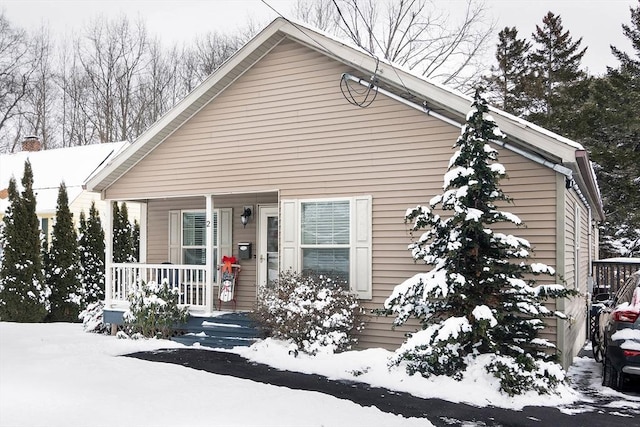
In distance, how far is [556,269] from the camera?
7109 mm

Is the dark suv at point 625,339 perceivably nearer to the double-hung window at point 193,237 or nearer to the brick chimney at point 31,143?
the double-hung window at point 193,237

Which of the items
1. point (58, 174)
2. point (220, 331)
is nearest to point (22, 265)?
point (220, 331)

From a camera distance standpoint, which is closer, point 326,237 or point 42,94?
point 326,237

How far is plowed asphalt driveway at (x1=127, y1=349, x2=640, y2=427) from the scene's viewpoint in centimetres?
541

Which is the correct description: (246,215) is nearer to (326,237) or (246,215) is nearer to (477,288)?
(326,237)

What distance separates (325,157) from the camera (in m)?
8.86

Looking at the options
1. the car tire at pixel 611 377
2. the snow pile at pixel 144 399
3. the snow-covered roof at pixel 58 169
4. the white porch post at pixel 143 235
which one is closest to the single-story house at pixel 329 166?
the car tire at pixel 611 377

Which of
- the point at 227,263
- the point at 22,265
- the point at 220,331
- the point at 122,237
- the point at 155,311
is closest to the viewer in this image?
the point at 220,331

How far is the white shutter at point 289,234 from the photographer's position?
29.8 ft

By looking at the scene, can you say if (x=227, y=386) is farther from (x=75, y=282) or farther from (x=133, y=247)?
(x=133, y=247)

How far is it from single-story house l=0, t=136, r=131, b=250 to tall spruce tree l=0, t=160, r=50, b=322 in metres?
4.61

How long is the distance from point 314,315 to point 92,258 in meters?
9.31

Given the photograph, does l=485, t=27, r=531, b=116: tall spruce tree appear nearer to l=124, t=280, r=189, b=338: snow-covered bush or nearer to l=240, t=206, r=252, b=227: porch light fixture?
l=240, t=206, r=252, b=227: porch light fixture

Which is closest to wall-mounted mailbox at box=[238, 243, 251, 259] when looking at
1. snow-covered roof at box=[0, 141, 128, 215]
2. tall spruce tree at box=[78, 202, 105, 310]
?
tall spruce tree at box=[78, 202, 105, 310]
